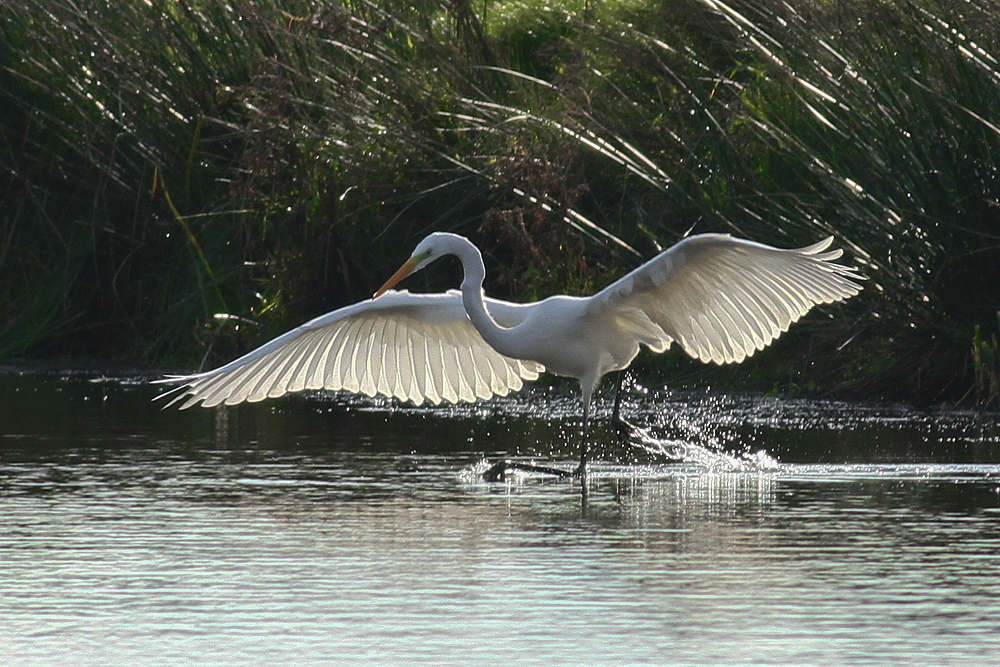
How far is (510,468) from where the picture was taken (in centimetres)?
807

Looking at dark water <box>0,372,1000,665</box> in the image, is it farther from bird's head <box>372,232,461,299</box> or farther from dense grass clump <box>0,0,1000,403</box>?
dense grass clump <box>0,0,1000,403</box>

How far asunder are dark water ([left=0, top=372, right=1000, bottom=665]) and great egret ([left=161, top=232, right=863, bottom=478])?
34cm

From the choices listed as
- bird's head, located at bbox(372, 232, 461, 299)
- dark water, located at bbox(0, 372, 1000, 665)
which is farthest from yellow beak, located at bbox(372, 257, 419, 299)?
dark water, located at bbox(0, 372, 1000, 665)

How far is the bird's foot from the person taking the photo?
800cm

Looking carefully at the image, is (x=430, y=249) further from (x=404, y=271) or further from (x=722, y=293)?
(x=722, y=293)

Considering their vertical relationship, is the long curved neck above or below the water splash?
above

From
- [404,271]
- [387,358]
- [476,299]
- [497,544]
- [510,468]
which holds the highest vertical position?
[404,271]

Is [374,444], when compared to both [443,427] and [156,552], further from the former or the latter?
[156,552]

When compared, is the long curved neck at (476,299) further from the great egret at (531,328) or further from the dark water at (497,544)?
the dark water at (497,544)

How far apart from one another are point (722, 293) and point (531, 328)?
880 mm

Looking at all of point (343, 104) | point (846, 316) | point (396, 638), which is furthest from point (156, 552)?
point (343, 104)

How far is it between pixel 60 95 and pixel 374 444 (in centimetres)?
605

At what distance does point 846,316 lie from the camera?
10.9 m

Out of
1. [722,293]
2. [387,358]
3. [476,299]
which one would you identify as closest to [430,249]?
[476,299]
